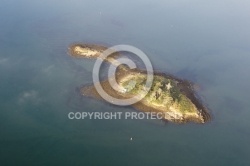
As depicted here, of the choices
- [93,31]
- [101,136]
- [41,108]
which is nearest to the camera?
[101,136]

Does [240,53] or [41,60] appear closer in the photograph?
[41,60]

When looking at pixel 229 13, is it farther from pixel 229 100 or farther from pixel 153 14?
pixel 229 100

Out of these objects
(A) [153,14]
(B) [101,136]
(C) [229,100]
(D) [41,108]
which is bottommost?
(B) [101,136]

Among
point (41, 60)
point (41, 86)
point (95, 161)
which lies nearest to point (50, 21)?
point (41, 60)
